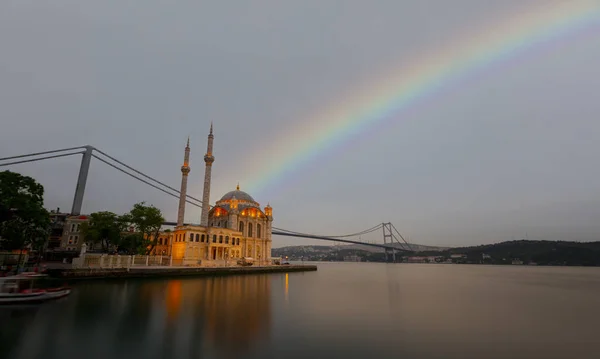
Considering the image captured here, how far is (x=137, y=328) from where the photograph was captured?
1523 cm

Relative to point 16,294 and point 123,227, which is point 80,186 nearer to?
point 123,227

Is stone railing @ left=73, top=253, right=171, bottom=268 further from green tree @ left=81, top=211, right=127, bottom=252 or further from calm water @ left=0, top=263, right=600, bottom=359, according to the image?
calm water @ left=0, top=263, right=600, bottom=359

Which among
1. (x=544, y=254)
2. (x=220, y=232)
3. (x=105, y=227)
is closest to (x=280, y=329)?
(x=105, y=227)

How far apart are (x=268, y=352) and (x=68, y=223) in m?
63.5

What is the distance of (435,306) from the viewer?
25.6 meters

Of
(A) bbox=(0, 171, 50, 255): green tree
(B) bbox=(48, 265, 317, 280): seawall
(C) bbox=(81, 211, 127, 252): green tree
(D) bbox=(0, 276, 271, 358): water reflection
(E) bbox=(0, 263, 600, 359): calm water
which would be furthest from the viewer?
(C) bbox=(81, 211, 127, 252): green tree

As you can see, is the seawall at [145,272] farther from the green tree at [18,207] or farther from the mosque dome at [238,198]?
the mosque dome at [238,198]

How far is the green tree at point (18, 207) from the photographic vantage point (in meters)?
30.9

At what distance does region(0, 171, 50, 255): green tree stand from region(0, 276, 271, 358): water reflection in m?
13.6

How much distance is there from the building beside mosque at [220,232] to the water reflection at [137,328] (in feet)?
101

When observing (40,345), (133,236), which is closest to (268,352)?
(40,345)

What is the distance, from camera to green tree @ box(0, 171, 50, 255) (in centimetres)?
3093

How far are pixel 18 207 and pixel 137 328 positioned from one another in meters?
26.1

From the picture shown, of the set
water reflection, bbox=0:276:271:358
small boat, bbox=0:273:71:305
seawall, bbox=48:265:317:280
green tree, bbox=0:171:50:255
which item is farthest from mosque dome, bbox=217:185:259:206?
small boat, bbox=0:273:71:305
